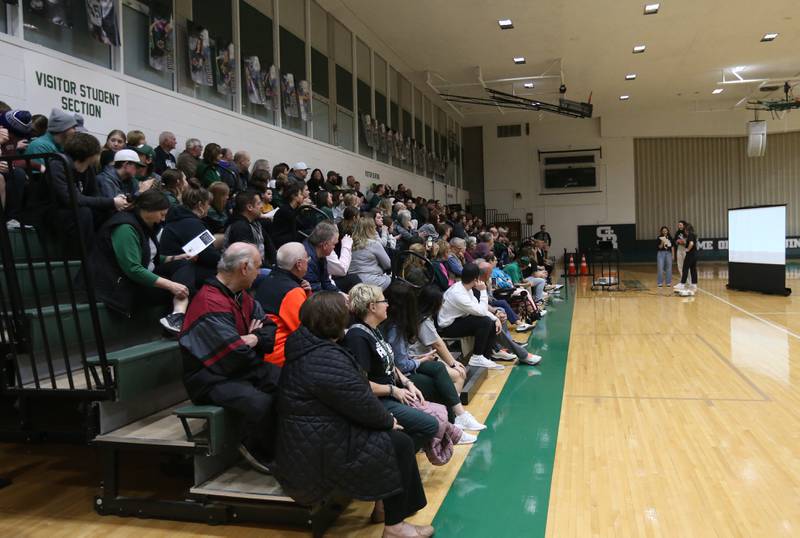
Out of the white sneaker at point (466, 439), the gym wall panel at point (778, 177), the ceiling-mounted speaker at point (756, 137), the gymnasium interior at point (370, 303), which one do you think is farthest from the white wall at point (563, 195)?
the white sneaker at point (466, 439)

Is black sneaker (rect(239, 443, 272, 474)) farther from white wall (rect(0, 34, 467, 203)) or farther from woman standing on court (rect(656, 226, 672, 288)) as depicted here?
woman standing on court (rect(656, 226, 672, 288))

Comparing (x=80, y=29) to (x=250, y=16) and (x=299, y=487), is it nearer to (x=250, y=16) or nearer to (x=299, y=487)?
(x=250, y=16)

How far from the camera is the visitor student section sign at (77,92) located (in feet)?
18.4

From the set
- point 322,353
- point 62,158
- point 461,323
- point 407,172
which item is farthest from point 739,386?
point 407,172

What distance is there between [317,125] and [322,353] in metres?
9.56

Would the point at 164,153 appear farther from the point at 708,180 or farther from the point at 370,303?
the point at 708,180

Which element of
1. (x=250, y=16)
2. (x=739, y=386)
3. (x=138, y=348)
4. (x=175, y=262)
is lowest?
(x=739, y=386)

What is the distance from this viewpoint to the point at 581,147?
24.0m

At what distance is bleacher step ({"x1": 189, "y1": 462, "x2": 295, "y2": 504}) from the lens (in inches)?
116

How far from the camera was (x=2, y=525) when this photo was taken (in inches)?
120

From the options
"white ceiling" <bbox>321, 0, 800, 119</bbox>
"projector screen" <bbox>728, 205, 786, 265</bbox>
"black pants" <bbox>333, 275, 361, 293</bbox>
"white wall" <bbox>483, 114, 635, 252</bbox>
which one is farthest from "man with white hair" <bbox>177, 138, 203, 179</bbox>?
"white wall" <bbox>483, 114, 635, 252</bbox>

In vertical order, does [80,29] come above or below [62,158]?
above

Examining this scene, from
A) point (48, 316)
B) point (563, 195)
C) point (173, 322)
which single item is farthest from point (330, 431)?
point (563, 195)

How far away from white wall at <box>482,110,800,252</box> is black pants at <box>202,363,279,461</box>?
846 inches
